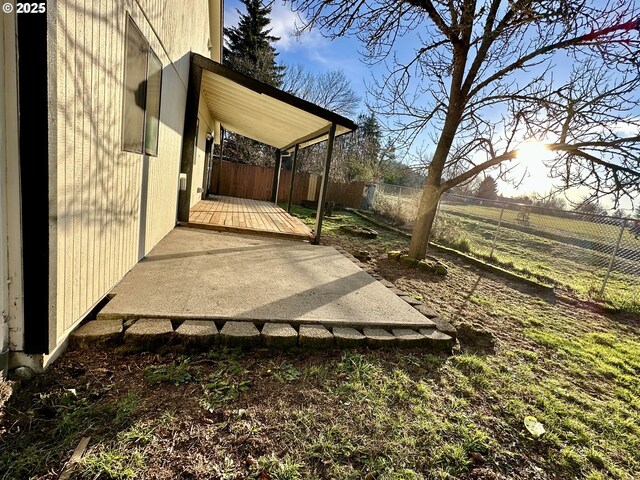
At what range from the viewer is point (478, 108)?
6008 mm

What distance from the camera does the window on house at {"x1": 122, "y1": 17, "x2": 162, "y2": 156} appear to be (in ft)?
8.53

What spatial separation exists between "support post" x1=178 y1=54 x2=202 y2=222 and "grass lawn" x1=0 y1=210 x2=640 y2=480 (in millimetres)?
4015

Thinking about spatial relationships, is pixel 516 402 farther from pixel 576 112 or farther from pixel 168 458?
pixel 576 112

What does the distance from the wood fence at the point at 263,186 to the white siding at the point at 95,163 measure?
36.8 ft

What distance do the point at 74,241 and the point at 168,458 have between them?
54.5 inches

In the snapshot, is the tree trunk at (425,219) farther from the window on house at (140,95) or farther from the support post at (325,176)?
the window on house at (140,95)

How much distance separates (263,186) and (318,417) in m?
14.3

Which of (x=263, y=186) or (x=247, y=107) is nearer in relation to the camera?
(x=247, y=107)

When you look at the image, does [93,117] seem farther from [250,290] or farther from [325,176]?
[325,176]

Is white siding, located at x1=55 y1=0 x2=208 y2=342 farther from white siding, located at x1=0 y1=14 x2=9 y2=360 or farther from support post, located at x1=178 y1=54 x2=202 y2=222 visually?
support post, located at x1=178 y1=54 x2=202 y2=222

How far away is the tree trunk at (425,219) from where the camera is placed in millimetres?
6152

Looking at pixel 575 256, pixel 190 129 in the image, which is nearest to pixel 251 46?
pixel 190 129

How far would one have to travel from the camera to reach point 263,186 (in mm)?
15320

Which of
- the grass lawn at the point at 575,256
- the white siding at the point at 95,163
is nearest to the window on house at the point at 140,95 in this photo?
the white siding at the point at 95,163
